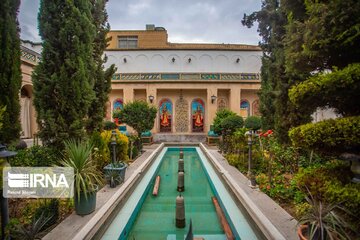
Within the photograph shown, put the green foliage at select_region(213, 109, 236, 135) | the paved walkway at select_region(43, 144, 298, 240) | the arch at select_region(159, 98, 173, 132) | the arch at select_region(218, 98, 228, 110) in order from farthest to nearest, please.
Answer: the arch at select_region(218, 98, 228, 110)
the arch at select_region(159, 98, 173, 132)
the green foliage at select_region(213, 109, 236, 135)
the paved walkway at select_region(43, 144, 298, 240)

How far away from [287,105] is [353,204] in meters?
4.55

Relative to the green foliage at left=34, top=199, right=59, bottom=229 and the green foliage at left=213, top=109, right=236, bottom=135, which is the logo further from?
the green foliage at left=213, top=109, right=236, bottom=135

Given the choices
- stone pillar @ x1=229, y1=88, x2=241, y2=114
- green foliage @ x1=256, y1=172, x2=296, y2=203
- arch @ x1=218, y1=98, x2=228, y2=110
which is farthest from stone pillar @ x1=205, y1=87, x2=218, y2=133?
green foliage @ x1=256, y1=172, x2=296, y2=203

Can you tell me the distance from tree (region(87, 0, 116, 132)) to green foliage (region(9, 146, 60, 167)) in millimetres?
2133

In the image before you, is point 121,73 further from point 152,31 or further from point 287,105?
point 287,105

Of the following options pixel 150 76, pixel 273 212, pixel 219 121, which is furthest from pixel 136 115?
pixel 273 212

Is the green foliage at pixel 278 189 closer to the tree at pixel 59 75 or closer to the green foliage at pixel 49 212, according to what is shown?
the green foliage at pixel 49 212

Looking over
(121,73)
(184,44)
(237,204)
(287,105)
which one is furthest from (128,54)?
(237,204)

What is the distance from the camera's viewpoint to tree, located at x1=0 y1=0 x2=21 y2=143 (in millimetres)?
4270

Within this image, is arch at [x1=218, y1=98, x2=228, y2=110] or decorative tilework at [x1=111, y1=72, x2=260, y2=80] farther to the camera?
arch at [x1=218, y1=98, x2=228, y2=110]

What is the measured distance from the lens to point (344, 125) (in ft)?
7.27

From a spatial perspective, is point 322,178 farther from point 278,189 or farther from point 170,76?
point 170,76

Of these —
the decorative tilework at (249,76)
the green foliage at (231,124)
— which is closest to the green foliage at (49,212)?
the green foliage at (231,124)

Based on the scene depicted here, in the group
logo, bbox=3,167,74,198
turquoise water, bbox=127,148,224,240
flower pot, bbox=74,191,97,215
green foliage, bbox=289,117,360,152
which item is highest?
green foliage, bbox=289,117,360,152
